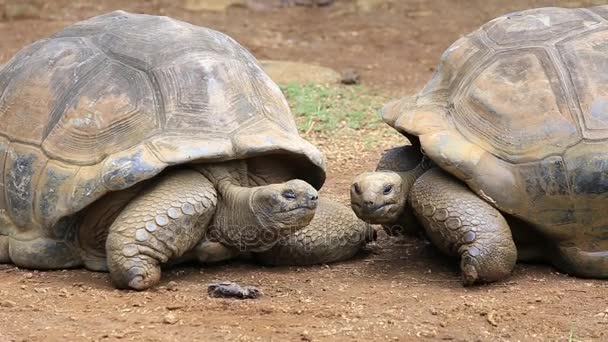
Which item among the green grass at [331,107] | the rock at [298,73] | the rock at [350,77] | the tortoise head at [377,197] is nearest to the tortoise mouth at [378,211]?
the tortoise head at [377,197]

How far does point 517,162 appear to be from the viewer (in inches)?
163

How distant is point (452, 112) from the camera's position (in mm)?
4430

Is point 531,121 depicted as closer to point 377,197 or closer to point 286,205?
point 377,197

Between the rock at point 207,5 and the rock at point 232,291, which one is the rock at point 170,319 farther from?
the rock at point 207,5

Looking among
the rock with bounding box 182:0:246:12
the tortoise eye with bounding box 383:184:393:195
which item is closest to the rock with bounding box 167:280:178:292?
the tortoise eye with bounding box 383:184:393:195

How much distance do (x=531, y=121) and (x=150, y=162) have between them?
1.60 meters

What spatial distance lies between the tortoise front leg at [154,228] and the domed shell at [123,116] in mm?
128

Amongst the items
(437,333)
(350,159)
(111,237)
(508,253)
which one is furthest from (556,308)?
(350,159)

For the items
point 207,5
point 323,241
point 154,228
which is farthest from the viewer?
point 207,5

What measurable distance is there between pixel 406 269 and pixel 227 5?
8142 millimetres

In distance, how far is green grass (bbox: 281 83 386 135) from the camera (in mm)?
7230

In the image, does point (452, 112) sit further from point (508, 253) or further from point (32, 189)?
point (32, 189)

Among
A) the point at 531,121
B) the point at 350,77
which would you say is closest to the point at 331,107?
the point at 350,77

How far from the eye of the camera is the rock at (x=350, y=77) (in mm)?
8688
